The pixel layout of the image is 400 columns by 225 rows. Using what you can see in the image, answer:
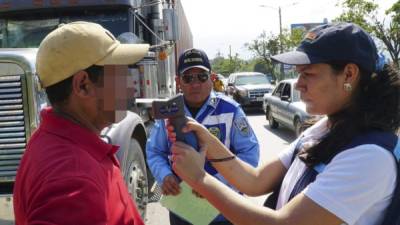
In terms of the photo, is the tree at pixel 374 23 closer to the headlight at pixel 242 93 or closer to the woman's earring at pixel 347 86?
the headlight at pixel 242 93

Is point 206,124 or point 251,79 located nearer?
point 206,124

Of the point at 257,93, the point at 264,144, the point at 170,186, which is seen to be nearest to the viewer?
the point at 170,186

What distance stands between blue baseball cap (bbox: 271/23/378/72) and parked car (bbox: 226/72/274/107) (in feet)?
53.8

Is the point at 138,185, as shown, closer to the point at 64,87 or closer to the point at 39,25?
the point at 39,25

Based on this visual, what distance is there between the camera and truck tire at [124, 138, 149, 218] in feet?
15.5

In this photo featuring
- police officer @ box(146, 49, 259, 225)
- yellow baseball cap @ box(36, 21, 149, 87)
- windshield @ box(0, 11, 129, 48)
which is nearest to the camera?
yellow baseball cap @ box(36, 21, 149, 87)

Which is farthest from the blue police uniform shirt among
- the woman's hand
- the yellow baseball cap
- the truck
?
the yellow baseball cap

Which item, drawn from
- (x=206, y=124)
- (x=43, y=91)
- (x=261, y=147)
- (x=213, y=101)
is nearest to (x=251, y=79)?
(x=261, y=147)

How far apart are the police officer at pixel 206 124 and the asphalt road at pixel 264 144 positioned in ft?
8.35

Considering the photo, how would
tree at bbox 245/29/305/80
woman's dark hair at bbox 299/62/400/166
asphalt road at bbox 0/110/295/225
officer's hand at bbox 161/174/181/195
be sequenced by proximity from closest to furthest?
woman's dark hair at bbox 299/62/400/166, officer's hand at bbox 161/174/181/195, asphalt road at bbox 0/110/295/225, tree at bbox 245/29/305/80

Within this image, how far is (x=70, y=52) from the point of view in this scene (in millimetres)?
1531

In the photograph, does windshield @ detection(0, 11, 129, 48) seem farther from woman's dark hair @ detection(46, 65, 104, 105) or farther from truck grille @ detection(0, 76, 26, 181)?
woman's dark hair @ detection(46, 65, 104, 105)

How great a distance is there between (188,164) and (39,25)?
4.96 m

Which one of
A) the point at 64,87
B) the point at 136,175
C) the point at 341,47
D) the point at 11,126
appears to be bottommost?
the point at 136,175
